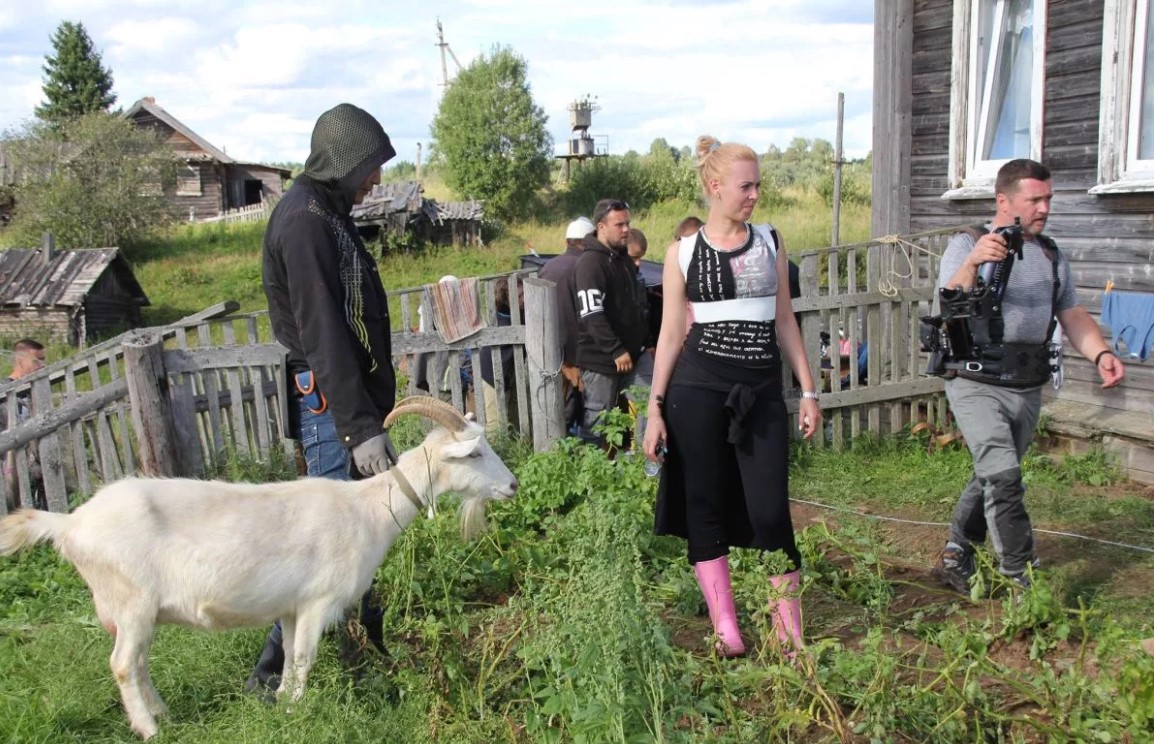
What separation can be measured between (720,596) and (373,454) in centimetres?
143

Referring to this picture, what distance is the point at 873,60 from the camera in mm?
8828

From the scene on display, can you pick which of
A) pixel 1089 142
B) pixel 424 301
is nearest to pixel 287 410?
pixel 424 301

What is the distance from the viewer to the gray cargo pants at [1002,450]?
13.7 ft

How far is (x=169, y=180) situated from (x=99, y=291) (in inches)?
432

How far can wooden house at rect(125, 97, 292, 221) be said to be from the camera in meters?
40.0

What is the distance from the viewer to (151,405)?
6117mm

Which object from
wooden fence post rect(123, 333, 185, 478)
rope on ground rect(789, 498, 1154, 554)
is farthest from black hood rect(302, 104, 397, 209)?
rope on ground rect(789, 498, 1154, 554)

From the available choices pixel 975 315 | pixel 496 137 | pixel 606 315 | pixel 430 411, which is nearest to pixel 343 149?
pixel 430 411

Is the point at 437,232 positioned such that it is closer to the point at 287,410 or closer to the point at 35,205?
the point at 35,205

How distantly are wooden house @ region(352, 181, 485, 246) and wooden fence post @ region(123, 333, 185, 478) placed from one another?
72.1 ft

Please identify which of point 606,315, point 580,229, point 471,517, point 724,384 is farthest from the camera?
point 580,229

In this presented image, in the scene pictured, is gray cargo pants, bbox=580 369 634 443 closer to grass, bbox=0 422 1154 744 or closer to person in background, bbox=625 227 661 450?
person in background, bbox=625 227 661 450

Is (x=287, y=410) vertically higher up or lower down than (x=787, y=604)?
higher up

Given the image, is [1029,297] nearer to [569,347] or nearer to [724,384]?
[724,384]
